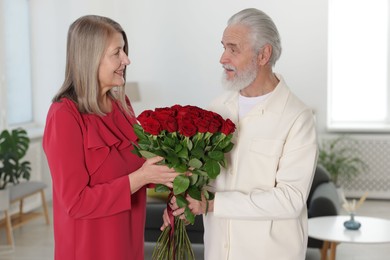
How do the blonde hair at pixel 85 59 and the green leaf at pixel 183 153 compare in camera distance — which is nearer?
the green leaf at pixel 183 153

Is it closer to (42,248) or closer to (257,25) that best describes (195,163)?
(257,25)

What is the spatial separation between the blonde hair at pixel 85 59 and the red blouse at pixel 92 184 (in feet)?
0.16

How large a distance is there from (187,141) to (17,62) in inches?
234

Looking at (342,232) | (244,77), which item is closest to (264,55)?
(244,77)

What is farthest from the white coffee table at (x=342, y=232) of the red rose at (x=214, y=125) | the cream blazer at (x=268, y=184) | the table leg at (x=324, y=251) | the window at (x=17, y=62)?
the window at (x=17, y=62)

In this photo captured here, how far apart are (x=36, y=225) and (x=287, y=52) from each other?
381 cm

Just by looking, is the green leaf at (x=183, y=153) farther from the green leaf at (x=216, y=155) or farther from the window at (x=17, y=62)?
the window at (x=17, y=62)

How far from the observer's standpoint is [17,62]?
756 centimetres

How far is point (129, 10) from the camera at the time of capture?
338 inches

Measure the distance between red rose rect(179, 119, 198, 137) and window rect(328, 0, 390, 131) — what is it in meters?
6.48

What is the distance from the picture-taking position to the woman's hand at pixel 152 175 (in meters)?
2.17

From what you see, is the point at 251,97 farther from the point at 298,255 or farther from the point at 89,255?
the point at 89,255

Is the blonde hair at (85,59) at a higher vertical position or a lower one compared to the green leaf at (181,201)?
higher

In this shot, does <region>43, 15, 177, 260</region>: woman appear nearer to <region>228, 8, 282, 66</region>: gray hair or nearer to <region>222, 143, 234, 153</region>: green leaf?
<region>222, 143, 234, 153</region>: green leaf
